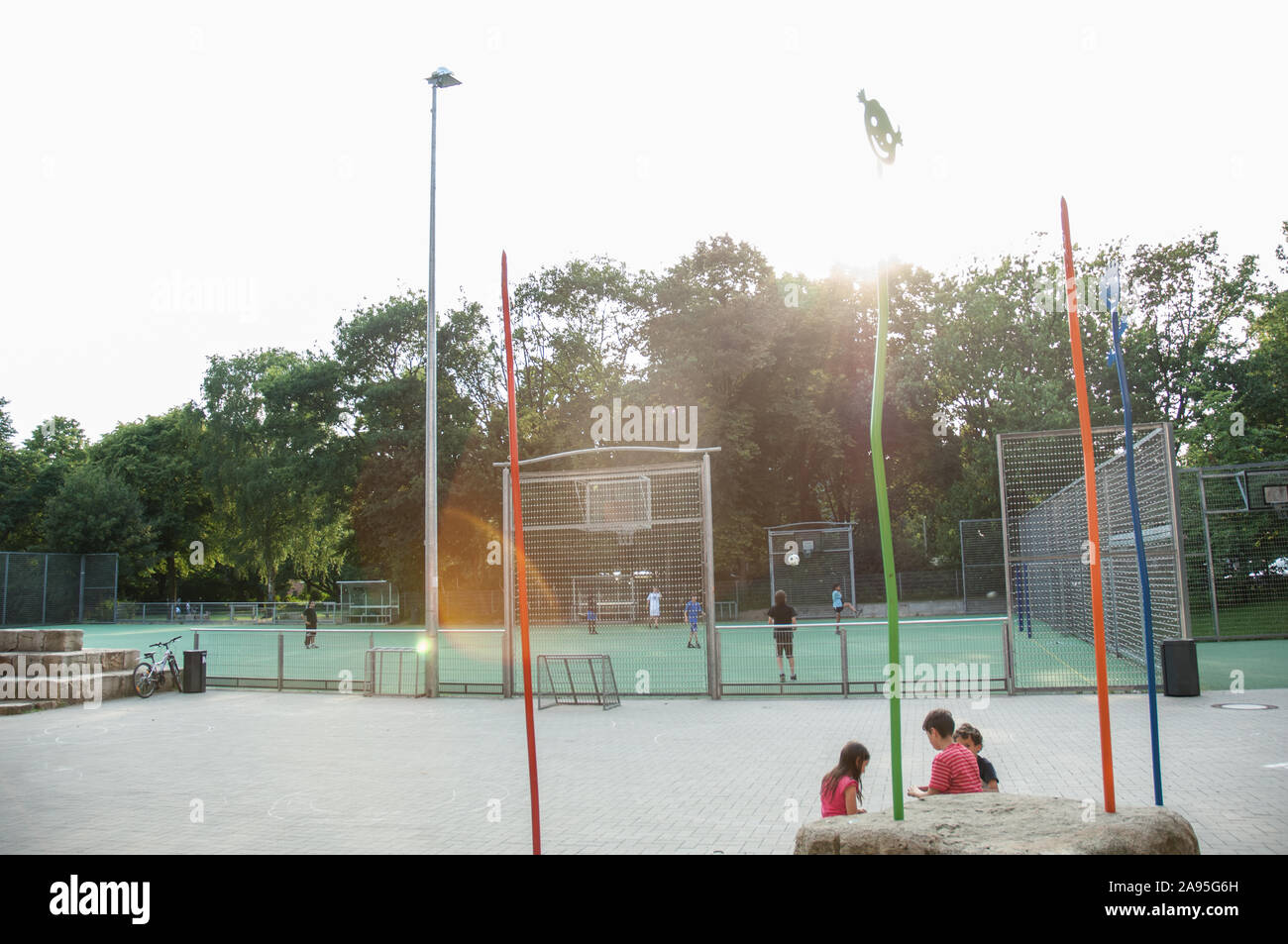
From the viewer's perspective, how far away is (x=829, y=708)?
1488 cm

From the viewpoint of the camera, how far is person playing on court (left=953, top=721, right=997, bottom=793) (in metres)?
6.59

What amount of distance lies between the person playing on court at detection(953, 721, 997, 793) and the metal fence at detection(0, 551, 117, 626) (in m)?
53.7

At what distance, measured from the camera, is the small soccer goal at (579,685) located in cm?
1600

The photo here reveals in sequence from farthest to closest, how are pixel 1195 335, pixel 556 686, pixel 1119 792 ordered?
pixel 1195 335
pixel 556 686
pixel 1119 792

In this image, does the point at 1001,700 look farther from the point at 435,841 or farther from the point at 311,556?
the point at 311,556

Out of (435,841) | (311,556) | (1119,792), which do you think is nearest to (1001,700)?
(1119,792)

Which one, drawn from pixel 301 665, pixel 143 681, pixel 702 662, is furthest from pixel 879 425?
pixel 301 665

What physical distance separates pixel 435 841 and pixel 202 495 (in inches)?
2706

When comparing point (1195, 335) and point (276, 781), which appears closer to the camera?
point (276, 781)

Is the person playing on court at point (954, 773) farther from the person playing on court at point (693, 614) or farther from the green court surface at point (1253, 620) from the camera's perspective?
the green court surface at point (1253, 620)

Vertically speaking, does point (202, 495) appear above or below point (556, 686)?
above

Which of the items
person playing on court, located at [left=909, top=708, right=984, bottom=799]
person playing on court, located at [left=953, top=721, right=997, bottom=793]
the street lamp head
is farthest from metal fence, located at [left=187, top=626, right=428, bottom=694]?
person playing on court, located at [left=909, top=708, right=984, bottom=799]
